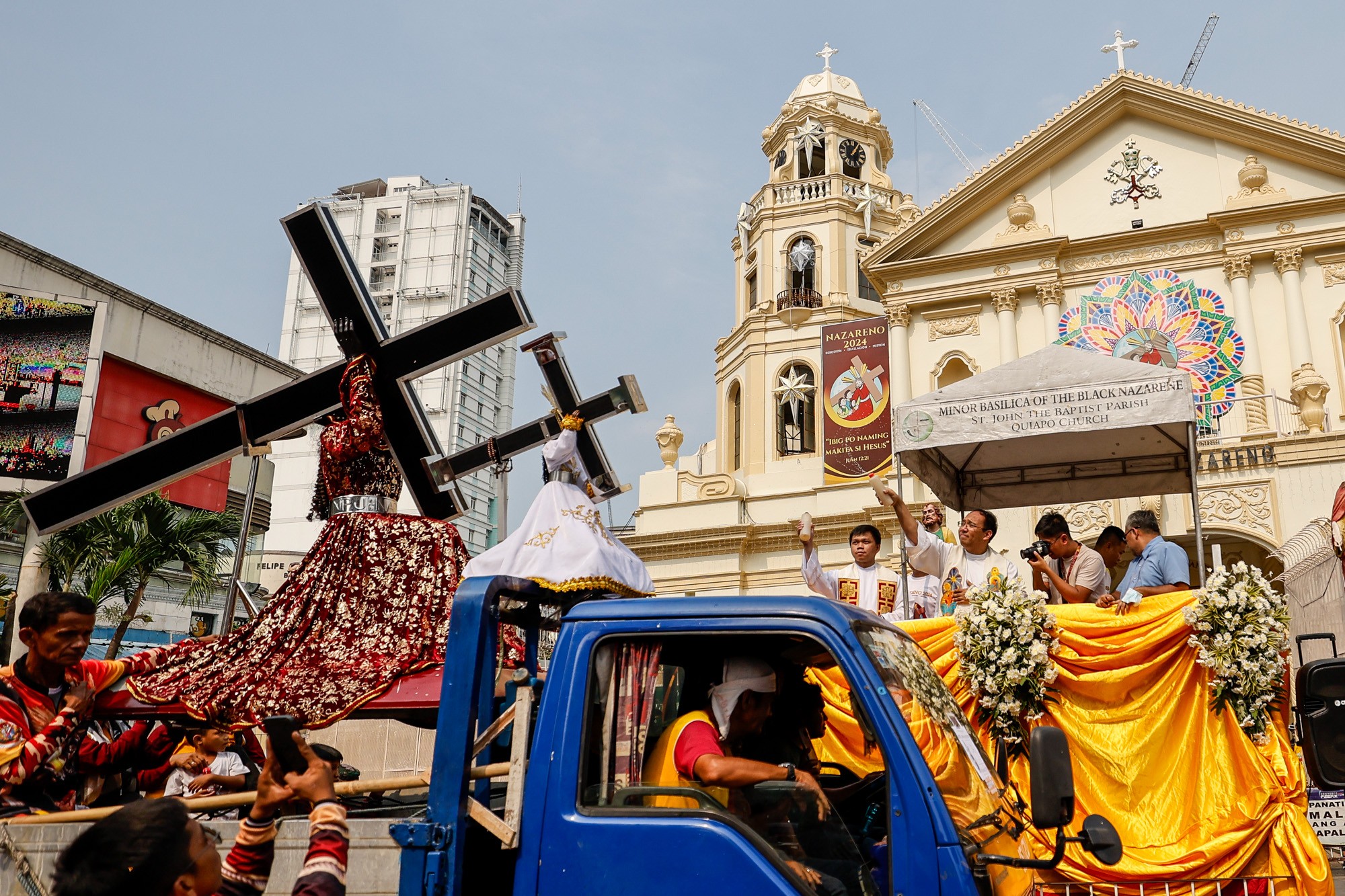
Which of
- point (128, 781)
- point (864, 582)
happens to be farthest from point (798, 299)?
point (128, 781)

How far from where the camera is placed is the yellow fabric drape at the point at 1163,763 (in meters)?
4.73

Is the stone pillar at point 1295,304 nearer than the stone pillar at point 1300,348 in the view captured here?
No

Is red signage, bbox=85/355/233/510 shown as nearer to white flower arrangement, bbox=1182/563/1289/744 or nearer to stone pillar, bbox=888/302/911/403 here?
stone pillar, bbox=888/302/911/403

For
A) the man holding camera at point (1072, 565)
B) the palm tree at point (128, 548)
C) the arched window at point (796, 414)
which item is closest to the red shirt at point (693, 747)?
the man holding camera at point (1072, 565)

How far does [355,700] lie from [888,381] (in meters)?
21.4

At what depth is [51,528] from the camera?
677 centimetres

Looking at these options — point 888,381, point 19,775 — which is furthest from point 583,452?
point 888,381

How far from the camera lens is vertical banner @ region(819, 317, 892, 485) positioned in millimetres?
25094

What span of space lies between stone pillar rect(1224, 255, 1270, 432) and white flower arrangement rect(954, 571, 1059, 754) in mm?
17966

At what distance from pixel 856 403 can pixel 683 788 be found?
22982mm

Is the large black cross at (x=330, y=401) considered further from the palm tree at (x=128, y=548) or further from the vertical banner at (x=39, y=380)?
the vertical banner at (x=39, y=380)

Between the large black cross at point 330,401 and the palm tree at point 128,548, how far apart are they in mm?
11576

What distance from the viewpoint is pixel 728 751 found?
3.35 m

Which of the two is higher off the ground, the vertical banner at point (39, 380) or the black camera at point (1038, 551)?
the vertical banner at point (39, 380)
